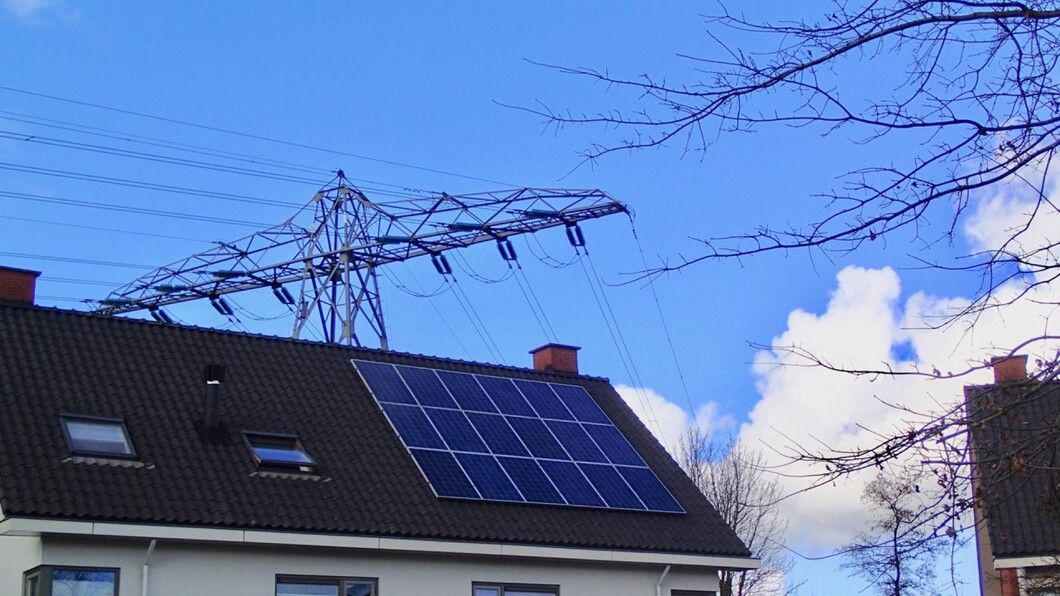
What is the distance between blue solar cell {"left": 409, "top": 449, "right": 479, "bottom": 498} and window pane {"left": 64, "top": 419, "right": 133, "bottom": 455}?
4672 mm

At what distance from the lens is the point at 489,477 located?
68.1 feet

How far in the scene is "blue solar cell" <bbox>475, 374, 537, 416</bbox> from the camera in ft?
76.3

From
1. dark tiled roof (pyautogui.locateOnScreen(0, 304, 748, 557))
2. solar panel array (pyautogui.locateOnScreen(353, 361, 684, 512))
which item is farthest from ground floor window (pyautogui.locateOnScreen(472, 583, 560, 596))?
solar panel array (pyautogui.locateOnScreen(353, 361, 684, 512))

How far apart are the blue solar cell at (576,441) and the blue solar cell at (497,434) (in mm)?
1083

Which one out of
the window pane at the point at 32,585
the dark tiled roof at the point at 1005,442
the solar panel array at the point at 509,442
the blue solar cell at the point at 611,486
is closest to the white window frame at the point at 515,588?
the solar panel array at the point at 509,442

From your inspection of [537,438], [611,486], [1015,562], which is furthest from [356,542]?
[1015,562]

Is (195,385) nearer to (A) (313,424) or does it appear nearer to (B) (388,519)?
(A) (313,424)

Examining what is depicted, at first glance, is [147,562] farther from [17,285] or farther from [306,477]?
[17,285]

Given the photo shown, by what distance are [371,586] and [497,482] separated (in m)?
3.36

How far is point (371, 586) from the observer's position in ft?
59.2

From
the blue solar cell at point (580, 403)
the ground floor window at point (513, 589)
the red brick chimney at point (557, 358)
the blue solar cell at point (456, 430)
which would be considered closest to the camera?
the ground floor window at point (513, 589)

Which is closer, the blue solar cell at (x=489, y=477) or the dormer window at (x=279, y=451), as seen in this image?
the dormer window at (x=279, y=451)

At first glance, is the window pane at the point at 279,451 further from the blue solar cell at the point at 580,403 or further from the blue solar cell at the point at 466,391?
the blue solar cell at the point at 580,403

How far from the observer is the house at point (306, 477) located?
53.7 feet
